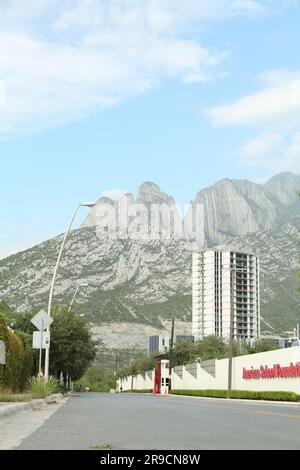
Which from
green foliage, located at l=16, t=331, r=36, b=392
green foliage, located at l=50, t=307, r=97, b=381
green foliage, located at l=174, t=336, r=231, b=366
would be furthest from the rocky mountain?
green foliage, located at l=16, t=331, r=36, b=392

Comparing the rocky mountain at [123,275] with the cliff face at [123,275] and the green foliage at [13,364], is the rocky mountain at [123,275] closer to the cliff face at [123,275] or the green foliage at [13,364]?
the cliff face at [123,275]

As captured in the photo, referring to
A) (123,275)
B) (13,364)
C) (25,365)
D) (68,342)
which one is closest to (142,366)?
(123,275)

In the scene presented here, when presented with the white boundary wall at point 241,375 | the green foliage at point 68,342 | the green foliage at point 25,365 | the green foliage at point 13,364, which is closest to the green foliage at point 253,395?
the white boundary wall at point 241,375

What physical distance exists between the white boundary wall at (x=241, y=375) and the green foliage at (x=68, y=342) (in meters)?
13.2

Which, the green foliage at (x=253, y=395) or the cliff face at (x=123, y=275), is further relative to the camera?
the cliff face at (x=123, y=275)

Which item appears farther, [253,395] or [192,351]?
[192,351]

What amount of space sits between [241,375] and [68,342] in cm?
1524

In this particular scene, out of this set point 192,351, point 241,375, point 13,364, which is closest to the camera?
point 13,364

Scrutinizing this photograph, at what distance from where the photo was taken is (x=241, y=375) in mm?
64625

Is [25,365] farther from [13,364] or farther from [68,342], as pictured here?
[68,342]

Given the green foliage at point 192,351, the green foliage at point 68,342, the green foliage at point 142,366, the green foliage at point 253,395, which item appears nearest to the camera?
the green foliage at point 253,395

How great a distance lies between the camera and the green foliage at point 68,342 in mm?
60469

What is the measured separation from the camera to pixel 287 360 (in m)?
53.4

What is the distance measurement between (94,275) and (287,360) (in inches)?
4149
